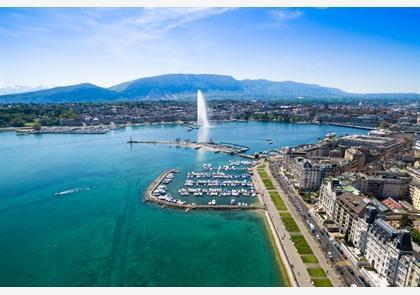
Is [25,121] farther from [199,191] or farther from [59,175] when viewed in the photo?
[199,191]

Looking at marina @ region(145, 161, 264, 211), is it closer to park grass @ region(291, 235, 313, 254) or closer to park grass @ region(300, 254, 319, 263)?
park grass @ region(291, 235, 313, 254)

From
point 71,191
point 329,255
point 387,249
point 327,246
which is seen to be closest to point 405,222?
point 327,246

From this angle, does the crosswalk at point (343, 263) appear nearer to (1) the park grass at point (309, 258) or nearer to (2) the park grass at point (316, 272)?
(1) the park grass at point (309, 258)

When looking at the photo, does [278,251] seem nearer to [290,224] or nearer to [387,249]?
[290,224]

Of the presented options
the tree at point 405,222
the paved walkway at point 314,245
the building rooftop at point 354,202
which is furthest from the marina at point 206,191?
the tree at point 405,222

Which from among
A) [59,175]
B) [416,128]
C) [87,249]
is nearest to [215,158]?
[59,175]

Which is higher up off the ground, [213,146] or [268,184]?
[213,146]

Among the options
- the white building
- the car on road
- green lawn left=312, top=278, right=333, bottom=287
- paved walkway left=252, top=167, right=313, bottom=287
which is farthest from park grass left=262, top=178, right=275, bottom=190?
green lawn left=312, top=278, right=333, bottom=287
